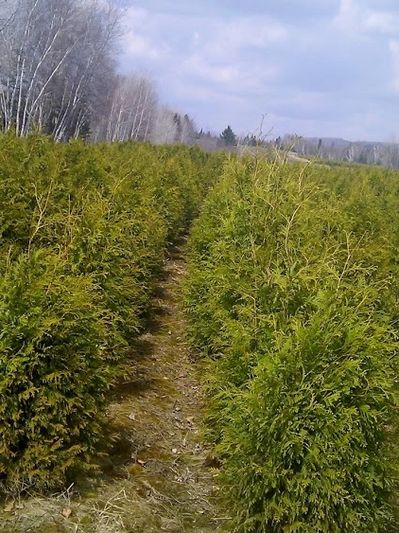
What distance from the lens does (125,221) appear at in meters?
7.17

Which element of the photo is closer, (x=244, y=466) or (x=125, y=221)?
(x=244, y=466)

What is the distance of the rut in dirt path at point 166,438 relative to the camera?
A: 157 inches

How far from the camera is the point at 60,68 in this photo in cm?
3238

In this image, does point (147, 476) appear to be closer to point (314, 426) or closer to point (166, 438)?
point (166, 438)

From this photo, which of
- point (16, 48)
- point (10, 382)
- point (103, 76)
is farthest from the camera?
point (103, 76)

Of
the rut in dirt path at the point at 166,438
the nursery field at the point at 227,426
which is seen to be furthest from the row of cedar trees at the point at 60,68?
the nursery field at the point at 227,426

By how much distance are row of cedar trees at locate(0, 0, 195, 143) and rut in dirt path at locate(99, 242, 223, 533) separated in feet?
60.4

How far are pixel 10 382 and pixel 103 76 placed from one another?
123 feet

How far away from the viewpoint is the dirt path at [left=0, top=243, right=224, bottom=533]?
11.8 ft

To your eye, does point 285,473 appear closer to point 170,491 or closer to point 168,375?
point 170,491

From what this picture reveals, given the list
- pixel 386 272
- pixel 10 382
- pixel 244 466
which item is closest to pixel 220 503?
pixel 244 466

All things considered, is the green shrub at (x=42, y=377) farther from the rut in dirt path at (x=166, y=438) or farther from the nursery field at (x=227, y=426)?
the rut in dirt path at (x=166, y=438)

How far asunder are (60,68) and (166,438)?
31467 millimetres

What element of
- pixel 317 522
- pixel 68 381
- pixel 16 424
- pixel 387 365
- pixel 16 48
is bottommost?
pixel 317 522
